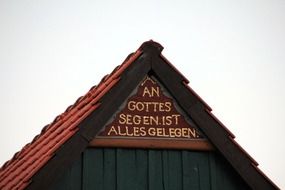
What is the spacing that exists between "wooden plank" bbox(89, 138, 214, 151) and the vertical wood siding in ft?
0.20

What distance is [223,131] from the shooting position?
5.88 m

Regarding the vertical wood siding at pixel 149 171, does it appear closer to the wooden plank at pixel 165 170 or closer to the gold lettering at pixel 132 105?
the wooden plank at pixel 165 170

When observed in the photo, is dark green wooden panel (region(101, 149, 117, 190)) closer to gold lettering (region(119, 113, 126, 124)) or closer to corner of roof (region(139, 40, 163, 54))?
gold lettering (region(119, 113, 126, 124))

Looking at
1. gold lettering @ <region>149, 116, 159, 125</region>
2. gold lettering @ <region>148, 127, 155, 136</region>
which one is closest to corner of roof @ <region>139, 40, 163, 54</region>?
gold lettering @ <region>149, 116, 159, 125</region>

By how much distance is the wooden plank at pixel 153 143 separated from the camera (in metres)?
5.61

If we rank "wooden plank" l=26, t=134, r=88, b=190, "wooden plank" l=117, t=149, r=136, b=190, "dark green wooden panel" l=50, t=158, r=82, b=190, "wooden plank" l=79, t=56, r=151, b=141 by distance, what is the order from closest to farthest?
1. "wooden plank" l=26, t=134, r=88, b=190
2. "dark green wooden panel" l=50, t=158, r=82, b=190
3. "wooden plank" l=79, t=56, r=151, b=141
4. "wooden plank" l=117, t=149, r=136, b=190

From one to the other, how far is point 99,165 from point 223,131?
47.6 inches

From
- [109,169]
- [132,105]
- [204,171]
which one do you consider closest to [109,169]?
[109,169]

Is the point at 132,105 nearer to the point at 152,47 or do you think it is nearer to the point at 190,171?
the point at 152,47

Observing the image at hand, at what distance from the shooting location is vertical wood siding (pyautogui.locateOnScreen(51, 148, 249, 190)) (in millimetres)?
5551

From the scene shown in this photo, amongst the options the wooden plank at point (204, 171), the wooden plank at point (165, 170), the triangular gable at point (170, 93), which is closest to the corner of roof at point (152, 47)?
the triangular gable at point (170, 93)

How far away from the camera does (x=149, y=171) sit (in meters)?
5.75

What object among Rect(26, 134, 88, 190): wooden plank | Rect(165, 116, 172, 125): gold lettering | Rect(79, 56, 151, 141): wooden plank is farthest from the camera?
Rect(165, 116, 172, 125): gold lettering

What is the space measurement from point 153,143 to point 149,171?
26 cm
